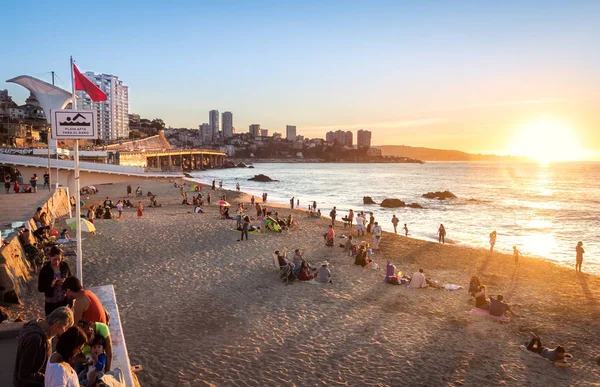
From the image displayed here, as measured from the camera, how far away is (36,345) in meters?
3.76

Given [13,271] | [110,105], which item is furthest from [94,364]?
[110,105]

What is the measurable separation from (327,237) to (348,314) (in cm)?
801

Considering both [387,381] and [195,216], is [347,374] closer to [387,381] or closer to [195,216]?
[387,381]

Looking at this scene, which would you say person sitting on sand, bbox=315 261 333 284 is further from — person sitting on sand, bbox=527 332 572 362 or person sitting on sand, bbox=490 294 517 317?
person sitting on sand, bbox=527 332 572 362

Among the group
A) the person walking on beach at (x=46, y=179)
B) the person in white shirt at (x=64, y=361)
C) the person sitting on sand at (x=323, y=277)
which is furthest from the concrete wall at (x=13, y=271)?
the person walking on beach at (x=46, y=179)

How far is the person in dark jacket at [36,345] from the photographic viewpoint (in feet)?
12.2

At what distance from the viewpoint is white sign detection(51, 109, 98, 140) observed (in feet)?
23.5

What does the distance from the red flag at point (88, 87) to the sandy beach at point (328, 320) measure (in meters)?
4.96

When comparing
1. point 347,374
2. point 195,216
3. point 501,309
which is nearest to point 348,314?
point 347,374

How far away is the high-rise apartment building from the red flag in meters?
159

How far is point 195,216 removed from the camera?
25141 millimetres

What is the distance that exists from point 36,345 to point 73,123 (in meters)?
4.78

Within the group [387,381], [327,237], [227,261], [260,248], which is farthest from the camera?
[327,237]

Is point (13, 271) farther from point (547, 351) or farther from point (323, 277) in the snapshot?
point (547, 351)
